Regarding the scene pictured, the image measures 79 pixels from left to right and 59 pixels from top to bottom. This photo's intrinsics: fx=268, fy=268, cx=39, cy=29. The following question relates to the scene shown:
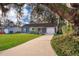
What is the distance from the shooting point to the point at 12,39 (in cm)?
251

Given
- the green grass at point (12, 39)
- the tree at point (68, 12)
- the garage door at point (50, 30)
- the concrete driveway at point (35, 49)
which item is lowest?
the concrete driveway at point (35, 49)

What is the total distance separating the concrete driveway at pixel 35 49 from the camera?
8.17 feet

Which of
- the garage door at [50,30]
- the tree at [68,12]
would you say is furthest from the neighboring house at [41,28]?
the tree at [68,12]

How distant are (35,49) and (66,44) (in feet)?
0.96

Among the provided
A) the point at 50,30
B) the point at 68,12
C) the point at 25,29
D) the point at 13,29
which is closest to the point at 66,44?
the point at 50,30

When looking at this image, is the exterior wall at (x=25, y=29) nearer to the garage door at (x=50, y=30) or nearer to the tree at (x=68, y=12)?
the garage door at (x=50, y=30)

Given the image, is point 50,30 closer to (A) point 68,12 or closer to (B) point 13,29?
(A) point 68,12

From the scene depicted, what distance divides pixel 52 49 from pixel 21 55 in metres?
0.29

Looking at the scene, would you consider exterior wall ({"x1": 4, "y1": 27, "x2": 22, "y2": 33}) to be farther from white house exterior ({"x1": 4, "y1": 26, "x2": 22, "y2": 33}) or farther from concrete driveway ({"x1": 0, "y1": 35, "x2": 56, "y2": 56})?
concrete driveway ({"x1": 0, "y1": 35, "x2": 56, "y2": 56})

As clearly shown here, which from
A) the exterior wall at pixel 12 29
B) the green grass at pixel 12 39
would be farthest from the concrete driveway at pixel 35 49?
the exterior wall at pixel 12 29

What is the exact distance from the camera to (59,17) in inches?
99.7

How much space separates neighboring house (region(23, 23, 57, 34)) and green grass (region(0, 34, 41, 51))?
1.9 inches

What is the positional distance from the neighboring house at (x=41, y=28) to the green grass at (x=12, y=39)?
48mm

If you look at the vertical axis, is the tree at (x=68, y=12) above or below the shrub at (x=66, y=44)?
above
